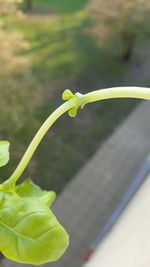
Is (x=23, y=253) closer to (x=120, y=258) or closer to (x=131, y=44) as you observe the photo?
(x=120, y=258)

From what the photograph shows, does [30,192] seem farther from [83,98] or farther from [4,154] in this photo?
[83,98]

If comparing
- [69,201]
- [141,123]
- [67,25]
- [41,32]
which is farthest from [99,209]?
[67,25]

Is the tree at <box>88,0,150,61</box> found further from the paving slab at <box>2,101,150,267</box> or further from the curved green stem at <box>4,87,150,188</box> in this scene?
the curved green stem at <box>4,87,150,188</box>

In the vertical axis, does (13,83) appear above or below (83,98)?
above

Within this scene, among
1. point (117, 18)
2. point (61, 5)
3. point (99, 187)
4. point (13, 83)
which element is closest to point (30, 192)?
point (13, 83)

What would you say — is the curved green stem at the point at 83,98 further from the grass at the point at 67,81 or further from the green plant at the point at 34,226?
the grass at the point at 67,81

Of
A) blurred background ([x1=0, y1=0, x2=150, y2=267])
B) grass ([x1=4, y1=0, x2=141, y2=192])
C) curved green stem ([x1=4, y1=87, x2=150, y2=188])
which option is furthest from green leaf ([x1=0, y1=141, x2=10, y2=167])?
grass ([x1=4, y1=0, x2=141, y2=192])

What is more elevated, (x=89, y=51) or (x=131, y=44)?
(x=131, y=44)
